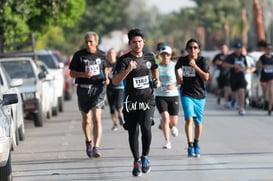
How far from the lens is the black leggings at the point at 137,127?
496 inches

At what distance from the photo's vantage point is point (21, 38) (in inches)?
1256

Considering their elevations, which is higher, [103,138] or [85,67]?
[85,67]

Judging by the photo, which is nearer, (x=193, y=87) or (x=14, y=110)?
(x=193, y=87)

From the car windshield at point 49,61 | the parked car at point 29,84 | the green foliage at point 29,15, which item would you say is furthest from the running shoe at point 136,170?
the car windshield at point 49,61

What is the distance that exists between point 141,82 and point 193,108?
2277 mm

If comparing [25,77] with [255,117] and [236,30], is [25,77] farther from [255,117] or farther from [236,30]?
[236,30]

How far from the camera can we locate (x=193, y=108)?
14.9 metres

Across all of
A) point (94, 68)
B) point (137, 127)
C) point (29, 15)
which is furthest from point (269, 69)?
point (137, 127)

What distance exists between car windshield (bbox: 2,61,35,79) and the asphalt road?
1.43 m

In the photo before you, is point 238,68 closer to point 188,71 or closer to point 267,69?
point 267,69

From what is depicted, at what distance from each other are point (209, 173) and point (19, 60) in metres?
11.9

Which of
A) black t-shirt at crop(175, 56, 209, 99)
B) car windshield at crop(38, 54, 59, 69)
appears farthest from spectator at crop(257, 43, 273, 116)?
black t-shirt at crop(175, 56, 209, 99)

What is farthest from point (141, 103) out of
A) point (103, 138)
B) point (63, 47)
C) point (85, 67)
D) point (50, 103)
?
point (63, 47)

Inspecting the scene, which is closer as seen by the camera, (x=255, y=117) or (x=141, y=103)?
(x=141, y=103)
